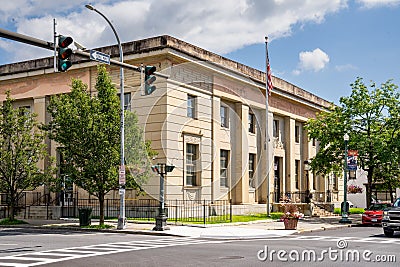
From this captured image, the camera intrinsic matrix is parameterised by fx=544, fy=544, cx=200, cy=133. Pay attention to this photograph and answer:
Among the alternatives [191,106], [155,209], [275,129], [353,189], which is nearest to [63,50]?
[155,209]

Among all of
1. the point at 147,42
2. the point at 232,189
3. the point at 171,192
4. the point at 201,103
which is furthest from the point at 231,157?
the point at 147,42

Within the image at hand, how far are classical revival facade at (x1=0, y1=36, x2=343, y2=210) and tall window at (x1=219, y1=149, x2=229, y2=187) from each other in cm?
7

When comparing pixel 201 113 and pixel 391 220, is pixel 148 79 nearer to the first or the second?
pixel 391 220

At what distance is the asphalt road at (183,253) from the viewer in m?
14.8

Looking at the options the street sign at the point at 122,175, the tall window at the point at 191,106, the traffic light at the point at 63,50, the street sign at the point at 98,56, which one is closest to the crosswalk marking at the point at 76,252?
the street sign at the point at 122,175

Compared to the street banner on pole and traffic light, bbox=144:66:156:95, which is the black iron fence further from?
traffic light, bbox=144:66:156:95

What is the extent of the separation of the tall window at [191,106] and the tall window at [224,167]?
4.75m

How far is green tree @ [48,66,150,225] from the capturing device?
92.7 ft

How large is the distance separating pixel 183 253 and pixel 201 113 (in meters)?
20.4

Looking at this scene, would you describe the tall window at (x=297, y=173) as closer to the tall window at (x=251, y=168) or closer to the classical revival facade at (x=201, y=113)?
the classical revival facade at (x=201, y=113)

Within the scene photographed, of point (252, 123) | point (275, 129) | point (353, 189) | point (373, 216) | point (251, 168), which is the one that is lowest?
point (373, 216)

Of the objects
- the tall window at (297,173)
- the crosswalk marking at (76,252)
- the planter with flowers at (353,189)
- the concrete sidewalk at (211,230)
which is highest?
the tall window at (297,173)

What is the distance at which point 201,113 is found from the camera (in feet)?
121

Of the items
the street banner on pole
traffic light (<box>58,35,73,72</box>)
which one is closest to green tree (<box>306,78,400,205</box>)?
the street banner on pole
